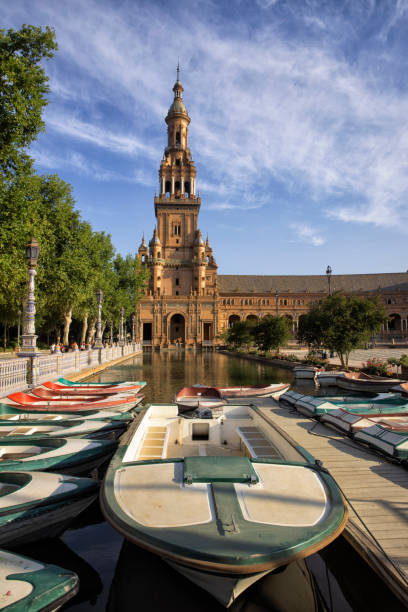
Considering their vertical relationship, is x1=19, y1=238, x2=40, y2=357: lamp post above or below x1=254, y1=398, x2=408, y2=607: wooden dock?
above

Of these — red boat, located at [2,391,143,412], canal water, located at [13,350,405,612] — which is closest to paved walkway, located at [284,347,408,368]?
red boat, located at [2,391,143,412]

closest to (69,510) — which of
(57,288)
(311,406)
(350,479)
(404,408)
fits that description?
(350,479)

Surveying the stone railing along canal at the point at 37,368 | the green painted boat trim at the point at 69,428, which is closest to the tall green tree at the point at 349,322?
the stone railing along canal at the point at 37,368

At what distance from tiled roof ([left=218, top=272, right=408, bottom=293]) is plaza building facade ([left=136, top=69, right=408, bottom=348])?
34cm

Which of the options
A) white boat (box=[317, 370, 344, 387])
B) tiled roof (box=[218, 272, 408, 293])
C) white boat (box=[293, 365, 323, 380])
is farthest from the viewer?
tiled roof (box=[218, 272, 408, 293])

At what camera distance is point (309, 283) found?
9406cm

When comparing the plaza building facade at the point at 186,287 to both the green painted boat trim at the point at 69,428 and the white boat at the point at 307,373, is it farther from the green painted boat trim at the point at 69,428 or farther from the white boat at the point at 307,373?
the green painted boat trim at the point at 69,428

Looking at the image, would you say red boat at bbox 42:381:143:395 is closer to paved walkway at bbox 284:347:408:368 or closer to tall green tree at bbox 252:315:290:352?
paved walkway at bbox 284:347:408:368

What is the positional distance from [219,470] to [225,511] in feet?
2.95

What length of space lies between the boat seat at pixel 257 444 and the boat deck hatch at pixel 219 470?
1447 millimetres

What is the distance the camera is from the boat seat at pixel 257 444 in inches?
258

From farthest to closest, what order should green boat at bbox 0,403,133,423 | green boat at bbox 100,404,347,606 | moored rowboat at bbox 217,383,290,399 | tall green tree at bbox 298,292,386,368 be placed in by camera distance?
1. tall green tree at bbox 298,292,386,368
2. moored rowboat at bbox 217,383,290,399
3. green boat at bbox 0,403,133,423
4. green boat at bbox 100,404,347,606

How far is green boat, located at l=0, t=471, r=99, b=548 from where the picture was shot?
4.45m

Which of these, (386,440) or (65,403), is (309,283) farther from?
(386,440)
